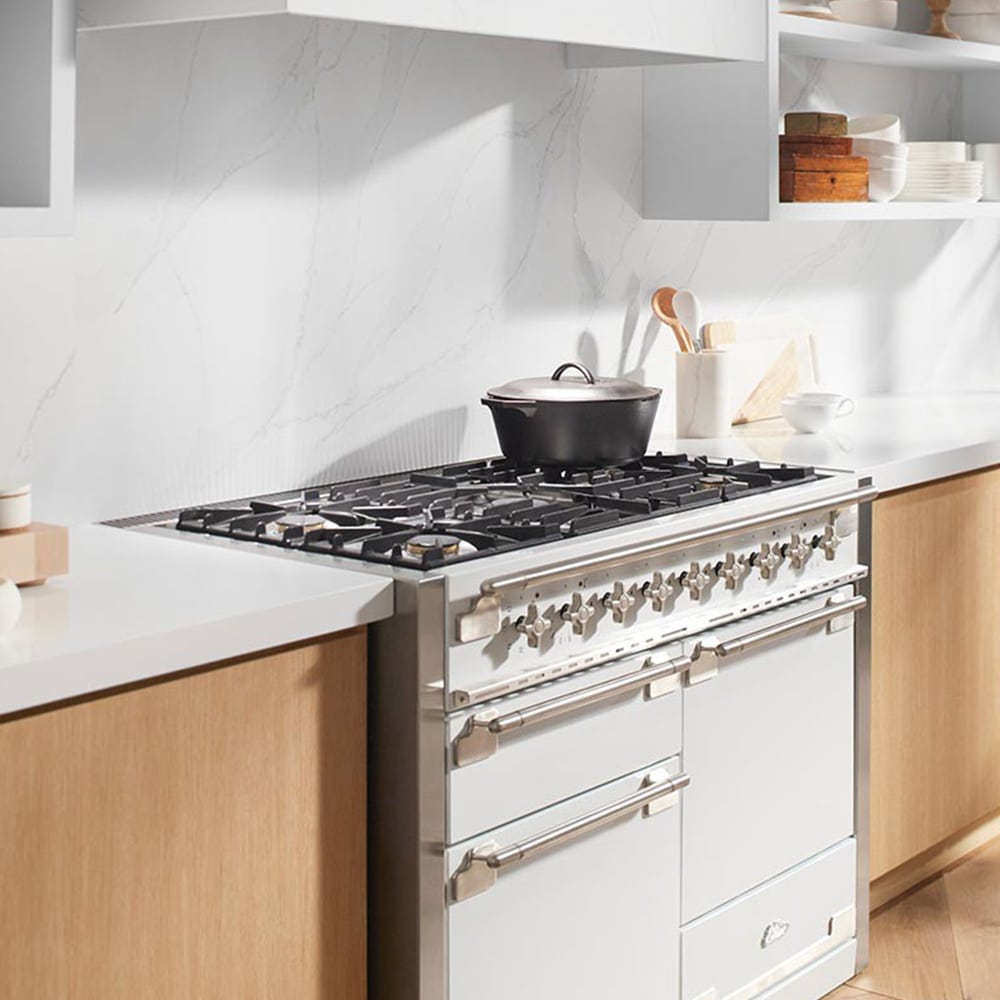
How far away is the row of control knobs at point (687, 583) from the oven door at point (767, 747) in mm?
85

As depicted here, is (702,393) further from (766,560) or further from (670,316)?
(766,560)

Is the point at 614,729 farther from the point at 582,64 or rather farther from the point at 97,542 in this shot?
the point at 582,64

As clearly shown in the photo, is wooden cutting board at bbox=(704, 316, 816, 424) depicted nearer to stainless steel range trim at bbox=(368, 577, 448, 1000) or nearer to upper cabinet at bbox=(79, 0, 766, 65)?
upper cabinet at bbox=(79, 0, 766, 65)

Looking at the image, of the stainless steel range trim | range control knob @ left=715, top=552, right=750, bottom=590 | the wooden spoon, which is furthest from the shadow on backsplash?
the stainless steel range trim

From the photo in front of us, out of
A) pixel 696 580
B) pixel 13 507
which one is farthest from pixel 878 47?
pixel 13 507

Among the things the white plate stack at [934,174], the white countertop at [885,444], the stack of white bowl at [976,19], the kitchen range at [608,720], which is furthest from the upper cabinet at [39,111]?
the stack of white bowl at [976,19]

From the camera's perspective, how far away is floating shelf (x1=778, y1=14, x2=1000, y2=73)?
3.30m

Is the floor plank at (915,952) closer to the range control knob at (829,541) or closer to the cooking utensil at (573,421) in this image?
the range control knob at (829,541)

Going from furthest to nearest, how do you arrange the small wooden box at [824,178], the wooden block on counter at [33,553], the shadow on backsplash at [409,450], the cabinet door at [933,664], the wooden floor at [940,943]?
1. the small wooden box at [824,178]
2. the cabinet door at [933,664]
3. the wooden floor at [940,943]
4. the shadow on backsplash at [409,450]
5. the wooden block on counter at [33,553]

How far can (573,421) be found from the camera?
2756 mm

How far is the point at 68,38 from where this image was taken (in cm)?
200

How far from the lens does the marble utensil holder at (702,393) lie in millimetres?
3391

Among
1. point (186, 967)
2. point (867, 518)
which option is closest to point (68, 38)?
point (186, 967)

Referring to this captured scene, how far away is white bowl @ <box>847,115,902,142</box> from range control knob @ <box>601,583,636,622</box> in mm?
1713
